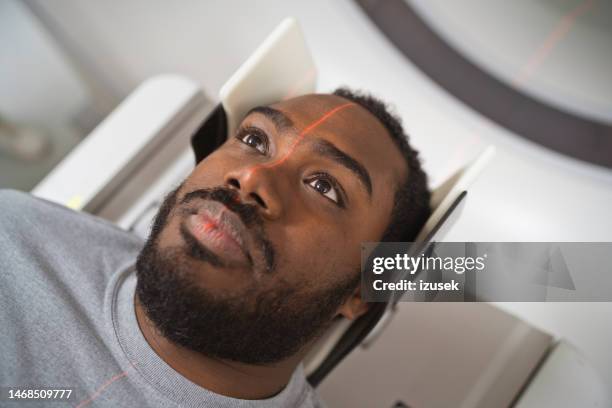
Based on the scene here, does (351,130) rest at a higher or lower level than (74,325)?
higher

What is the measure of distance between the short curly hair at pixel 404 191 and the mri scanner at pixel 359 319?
0.14ft

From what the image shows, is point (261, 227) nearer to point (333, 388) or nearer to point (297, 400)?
point (297, 400)

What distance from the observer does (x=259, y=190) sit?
727 millimetres

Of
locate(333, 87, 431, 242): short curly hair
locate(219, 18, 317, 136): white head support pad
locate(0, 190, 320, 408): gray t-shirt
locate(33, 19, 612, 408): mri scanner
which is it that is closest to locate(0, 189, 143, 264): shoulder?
locate(0, 190, 320, 408): gray t-shirt

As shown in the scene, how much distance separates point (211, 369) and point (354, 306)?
0.87 feet

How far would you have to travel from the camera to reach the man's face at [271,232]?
71 cm

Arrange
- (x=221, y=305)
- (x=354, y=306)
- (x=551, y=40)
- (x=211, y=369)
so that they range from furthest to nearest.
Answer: (x=551, y=40) < (x=354, y=306) < (x=211, y=369) < (x=221, y=305)

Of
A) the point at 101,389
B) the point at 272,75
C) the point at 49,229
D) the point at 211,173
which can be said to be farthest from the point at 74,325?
the point at 272,75

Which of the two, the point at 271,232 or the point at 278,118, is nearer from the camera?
the point at 271,232

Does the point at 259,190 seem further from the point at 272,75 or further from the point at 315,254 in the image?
the point at 272,75

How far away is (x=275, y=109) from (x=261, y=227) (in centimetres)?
24

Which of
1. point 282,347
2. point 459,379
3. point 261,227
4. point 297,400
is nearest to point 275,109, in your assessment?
point 261,227

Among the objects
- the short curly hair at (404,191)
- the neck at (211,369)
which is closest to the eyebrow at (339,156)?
the short curly hair at (404,191)

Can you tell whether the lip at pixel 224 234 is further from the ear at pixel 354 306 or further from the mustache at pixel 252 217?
the ear at pixel 354 306
